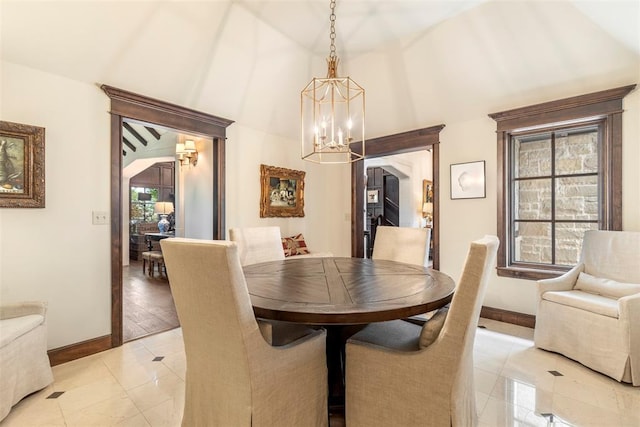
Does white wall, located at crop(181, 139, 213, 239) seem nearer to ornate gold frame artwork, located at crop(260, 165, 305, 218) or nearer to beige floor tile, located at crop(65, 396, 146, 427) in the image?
ornate gold frame artwork, located at crop(260, 165, 305, 218)

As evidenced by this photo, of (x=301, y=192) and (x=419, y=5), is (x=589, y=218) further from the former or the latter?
(x=301, y=192)

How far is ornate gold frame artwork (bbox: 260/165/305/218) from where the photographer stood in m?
4.11

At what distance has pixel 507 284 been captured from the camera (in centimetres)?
328

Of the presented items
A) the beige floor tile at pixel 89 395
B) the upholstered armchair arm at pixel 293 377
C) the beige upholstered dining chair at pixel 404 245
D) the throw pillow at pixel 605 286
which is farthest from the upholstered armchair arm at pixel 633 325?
the beige floor tile at pixel 89 395

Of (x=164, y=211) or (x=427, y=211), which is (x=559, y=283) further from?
(x=164, y=211)

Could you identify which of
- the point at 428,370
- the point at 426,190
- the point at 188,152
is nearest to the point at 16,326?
the point at 428,370

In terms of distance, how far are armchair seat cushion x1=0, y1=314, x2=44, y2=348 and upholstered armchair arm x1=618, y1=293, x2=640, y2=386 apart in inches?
153

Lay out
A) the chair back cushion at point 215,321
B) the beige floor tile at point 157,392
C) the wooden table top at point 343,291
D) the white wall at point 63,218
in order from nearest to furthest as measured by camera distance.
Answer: the chair back cushion at point 215,321
the wooden table top at point 343,291
the beige floor tile at point 157,392
the white wall at point 63,218

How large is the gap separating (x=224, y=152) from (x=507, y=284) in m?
3.59

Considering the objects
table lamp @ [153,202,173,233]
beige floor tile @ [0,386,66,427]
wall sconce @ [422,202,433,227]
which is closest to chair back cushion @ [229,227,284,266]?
beige floor tile @ [0,386,66,427]

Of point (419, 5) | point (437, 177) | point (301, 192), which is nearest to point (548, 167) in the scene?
point (437, 177)

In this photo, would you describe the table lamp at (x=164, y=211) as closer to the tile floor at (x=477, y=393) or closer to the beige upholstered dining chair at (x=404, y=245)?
the tile floor at (x=477, y=393)

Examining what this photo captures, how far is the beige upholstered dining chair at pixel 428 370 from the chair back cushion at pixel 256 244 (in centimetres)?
148

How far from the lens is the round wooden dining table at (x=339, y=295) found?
1.25m
